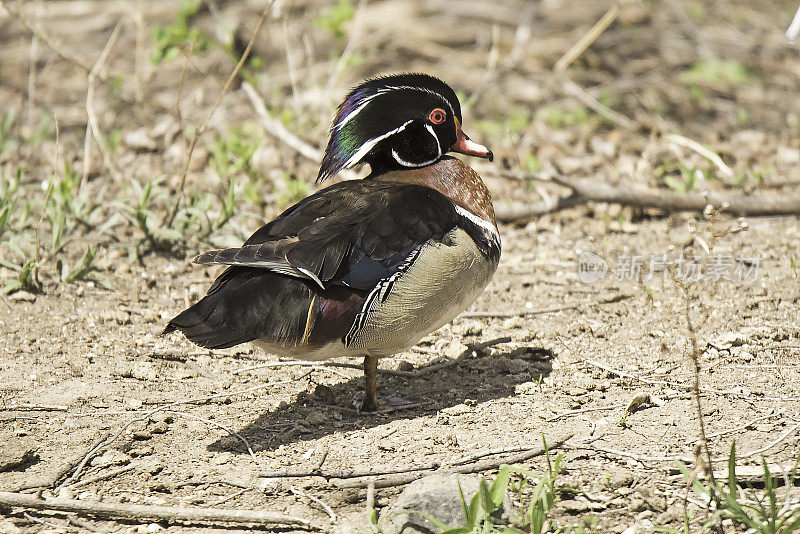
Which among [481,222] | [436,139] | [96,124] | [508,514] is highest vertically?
[96,124]

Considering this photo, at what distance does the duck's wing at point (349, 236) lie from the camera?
131 inches

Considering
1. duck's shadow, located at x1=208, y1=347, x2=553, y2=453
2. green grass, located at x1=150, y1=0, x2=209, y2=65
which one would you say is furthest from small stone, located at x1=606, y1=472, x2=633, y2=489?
green grass, located at x1=150, y1=0, x2=209, y2=65

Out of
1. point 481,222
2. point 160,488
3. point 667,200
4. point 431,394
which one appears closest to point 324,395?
point 431,394

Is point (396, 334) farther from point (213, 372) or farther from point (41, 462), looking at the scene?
point (41, 462)

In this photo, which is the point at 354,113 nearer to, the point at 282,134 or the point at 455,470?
the point at 455,470

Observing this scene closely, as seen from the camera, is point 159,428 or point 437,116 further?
point 437,116

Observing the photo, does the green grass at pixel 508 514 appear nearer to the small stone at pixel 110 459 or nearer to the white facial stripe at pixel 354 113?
the small stone at pixel 110 459

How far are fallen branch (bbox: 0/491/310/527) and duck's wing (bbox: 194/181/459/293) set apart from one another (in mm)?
849

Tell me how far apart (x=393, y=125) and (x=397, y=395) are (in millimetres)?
1151

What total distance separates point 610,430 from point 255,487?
50.4 inches

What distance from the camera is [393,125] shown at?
3902 mm

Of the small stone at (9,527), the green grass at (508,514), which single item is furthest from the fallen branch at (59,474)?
the green grass at (508,514)

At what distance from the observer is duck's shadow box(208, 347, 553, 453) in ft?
11.5

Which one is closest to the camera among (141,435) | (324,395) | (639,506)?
(639,506)
